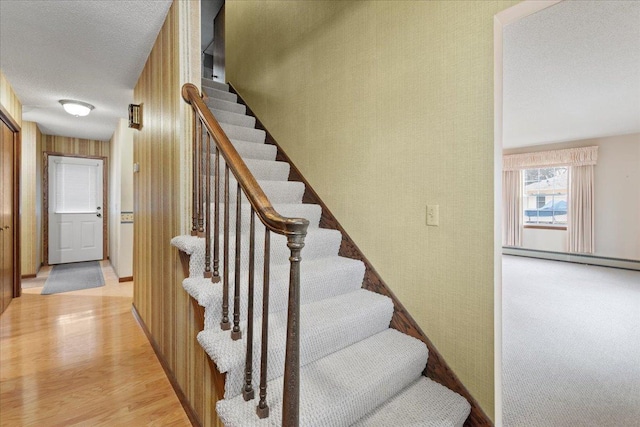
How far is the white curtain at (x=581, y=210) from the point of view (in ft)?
19.8

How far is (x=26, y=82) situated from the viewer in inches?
125

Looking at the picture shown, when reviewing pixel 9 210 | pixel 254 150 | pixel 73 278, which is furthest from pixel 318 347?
pixel 73 278

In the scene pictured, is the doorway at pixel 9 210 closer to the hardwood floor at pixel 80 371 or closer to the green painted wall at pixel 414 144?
the hardwood floor at pixel 80 371

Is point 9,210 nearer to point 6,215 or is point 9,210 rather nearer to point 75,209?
point 6,215

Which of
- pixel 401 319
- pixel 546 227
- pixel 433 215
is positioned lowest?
pixel 401 319

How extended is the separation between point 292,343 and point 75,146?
6739 millimetres

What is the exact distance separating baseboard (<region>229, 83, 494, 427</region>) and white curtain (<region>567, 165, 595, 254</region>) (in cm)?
633

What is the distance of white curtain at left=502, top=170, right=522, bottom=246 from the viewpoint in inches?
279

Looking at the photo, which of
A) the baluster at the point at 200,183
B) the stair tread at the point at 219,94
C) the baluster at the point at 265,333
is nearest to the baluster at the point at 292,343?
the baluster at the point at 265,333

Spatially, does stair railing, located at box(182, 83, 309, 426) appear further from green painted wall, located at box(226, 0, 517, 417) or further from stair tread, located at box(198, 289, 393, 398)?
green painted wall, located at box(226, 0, 517, 417)

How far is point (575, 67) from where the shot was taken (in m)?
3.02

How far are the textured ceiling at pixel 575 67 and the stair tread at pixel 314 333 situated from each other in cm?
229

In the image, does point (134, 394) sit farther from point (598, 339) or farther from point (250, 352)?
point (598, 339)

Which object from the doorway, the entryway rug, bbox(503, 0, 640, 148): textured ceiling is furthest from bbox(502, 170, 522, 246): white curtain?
the doorway
